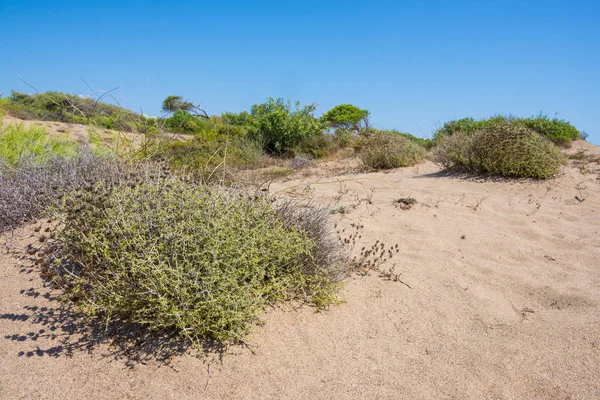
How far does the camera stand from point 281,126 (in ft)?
41.6

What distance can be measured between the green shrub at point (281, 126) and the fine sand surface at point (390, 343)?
828 cm

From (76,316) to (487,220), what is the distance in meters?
4.81

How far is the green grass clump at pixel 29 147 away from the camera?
551 centimetres

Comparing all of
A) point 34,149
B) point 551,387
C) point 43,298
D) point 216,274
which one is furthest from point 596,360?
point 34,149

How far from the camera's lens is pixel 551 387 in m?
2.59

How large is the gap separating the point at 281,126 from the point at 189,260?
1027 cm

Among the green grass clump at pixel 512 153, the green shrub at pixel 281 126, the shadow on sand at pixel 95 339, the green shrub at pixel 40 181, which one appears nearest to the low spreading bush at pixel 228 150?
the green shrub at pixel 281 126

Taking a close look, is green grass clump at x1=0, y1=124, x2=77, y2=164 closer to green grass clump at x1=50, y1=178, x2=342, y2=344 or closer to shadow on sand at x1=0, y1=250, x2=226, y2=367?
green grass clump at x1=50, y1=178, x2=342, y2=344

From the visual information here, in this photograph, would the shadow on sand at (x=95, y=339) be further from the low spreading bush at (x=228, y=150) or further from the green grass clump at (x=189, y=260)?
the low spreading bush at (x=228, y=150)

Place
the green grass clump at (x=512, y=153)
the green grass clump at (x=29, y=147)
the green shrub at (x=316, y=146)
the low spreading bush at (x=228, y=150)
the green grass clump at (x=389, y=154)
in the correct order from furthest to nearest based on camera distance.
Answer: the green shrub at (x=316, y=146), the green grass clump at (x=389, y=154), the low spreading bush at (x=228, y=150), the green grass clump at (x=512, y=153), the green grass clump at (x=29, y=147)

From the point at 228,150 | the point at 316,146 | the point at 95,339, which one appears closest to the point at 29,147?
the point at 95,339

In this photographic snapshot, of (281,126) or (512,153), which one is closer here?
(512,153)

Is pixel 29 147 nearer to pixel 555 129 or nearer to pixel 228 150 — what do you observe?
pixel 228 150

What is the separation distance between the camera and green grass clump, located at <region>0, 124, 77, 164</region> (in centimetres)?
551
